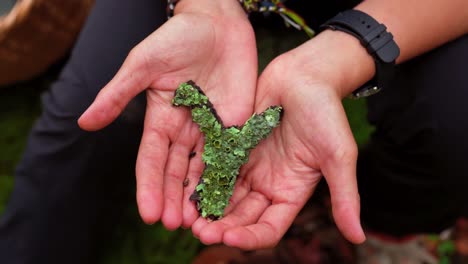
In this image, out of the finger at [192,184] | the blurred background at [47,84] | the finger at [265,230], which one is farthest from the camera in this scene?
the blurred background at [47,84]

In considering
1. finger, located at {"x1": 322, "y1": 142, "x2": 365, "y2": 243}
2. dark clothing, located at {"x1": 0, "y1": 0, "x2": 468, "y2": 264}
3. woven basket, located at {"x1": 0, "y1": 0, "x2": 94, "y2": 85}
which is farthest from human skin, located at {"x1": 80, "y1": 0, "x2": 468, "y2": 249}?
woven basket, located at {"x1": 0, "y1": 0, "x2": 94, "y2": 85}

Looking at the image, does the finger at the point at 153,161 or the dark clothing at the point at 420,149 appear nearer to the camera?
the finger at the point at 153,161

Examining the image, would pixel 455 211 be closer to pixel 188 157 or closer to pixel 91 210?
pixel 188 157

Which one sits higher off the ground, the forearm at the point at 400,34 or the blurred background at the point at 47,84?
the forearm at the point at 400,34

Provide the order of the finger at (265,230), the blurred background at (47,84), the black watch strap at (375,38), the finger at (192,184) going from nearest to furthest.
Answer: the finger at (265,230), the finger at (192,184), the black watch strap at (375,38), the blurred background at (47,84)

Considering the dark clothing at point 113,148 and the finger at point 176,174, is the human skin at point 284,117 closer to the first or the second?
the finger at point 176,174

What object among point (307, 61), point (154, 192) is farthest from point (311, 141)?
point (154, 192)

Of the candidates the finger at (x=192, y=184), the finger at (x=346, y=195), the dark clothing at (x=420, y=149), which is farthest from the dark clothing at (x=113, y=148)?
the finger at (x=346, y=195)

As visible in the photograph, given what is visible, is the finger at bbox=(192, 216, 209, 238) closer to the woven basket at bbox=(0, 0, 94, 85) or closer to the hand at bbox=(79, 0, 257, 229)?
the hand at bbox=(79, 0, 257, 229)

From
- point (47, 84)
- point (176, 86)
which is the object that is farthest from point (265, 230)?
point (47, 84)
